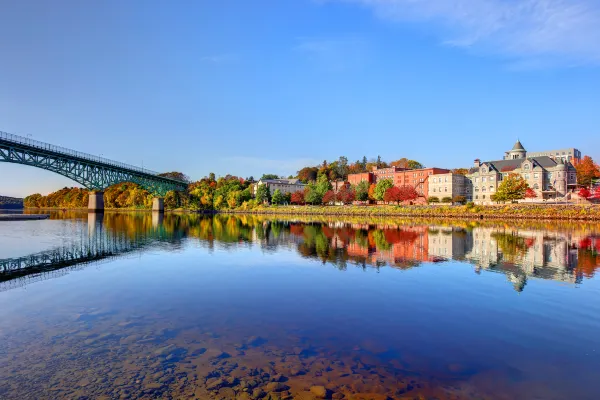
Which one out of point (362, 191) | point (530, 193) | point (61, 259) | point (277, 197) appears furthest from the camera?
point (277, 197)

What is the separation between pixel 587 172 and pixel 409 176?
171 feet

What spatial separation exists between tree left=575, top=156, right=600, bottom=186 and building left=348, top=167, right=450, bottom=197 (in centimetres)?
3775

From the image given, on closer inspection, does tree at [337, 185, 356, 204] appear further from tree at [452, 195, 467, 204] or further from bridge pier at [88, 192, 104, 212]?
bridge pier at [88, 192, 104, 212]

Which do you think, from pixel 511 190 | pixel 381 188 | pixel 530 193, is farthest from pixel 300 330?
pixel 381 188

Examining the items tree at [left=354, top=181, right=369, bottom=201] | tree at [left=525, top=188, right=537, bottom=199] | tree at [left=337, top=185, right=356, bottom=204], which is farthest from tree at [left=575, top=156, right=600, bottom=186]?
tree at [left=337, top=185, right=356, bottom=204]

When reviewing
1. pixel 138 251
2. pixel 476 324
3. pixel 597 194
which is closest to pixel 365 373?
pixel 476 324

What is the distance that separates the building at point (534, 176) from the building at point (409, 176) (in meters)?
13.1

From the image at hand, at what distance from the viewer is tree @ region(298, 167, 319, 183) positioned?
188 metres

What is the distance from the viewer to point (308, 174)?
18938 cm

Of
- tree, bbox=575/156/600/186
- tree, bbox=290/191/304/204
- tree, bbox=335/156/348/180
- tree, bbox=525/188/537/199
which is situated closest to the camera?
tree, bbox=525/188/537/199

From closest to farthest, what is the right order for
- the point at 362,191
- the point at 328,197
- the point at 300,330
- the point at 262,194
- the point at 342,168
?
1. the point at 300,330
2. the point at 362,191
3. the point at 328,197
4. the point at 262,194
5. the point at 342,168

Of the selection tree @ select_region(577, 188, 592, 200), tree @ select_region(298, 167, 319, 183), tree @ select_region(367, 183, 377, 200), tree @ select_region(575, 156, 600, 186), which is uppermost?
tree @ select_region(298, 167, 319, 183)

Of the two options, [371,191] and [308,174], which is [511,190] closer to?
[371,191]

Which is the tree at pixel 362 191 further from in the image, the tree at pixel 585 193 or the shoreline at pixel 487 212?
the tree at pixel 585 193
